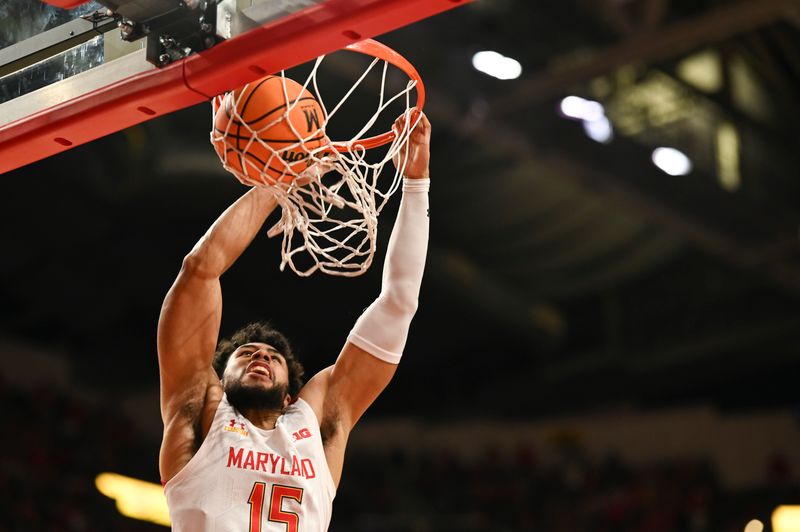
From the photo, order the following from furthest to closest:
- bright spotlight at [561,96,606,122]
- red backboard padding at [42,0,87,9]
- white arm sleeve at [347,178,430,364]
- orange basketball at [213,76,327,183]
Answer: bright spotlight at [561,96,606,122] < white arm sleeve at [347,178,430,364] < orange basketball at [213,76,327,183] < red backboard padding at [42,0,87,9]

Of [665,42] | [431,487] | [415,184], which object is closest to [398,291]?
[415,184]

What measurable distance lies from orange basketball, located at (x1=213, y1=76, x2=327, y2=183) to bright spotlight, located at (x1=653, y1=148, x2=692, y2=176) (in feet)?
22.7

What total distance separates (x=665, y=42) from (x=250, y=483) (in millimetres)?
6283

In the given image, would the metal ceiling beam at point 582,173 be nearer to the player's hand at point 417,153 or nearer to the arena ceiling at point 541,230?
the arena ceiling at point 541,230

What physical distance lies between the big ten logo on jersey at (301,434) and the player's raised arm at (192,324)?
0.97 ft

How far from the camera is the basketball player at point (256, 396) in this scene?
114 inches

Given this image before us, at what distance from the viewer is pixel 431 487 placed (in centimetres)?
1308

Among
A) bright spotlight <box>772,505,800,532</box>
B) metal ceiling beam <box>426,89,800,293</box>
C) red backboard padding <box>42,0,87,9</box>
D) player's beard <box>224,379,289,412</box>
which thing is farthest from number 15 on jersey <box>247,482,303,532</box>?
bright spotlight <box>772,505,800,532</box>

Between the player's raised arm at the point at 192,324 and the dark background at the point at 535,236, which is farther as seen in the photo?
the dark background at the point at 535,236

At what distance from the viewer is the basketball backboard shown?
97.7 inches

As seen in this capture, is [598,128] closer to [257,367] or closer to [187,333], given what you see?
[257,367]

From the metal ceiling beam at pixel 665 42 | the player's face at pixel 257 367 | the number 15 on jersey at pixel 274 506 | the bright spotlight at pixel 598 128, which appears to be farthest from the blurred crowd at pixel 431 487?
the number 15 on jersey at pixel 274 506

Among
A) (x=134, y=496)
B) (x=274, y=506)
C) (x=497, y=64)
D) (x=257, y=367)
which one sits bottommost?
(x=274, y=506)

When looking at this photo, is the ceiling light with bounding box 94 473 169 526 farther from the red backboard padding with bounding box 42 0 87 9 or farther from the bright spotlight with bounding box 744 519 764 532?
the red backboard padding with bounding box 42 0 87 9
